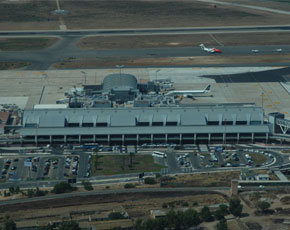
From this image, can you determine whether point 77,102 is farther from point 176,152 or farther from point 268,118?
point 268,118

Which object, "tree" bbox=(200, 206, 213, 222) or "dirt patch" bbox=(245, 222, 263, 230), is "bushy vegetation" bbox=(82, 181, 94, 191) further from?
"dirt patch" bbox=(245, 222, 263, 230)

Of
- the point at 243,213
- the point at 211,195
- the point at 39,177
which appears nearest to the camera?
the point at 243,213

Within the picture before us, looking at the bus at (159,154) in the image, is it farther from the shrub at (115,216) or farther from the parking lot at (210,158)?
the shrub at (115,216)

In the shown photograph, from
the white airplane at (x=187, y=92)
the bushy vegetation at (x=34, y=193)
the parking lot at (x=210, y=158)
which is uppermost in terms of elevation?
the white airplane at (x=187, y=92)

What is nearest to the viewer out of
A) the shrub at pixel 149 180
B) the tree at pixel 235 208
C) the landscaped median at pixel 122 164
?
the tree at pixel 235 208

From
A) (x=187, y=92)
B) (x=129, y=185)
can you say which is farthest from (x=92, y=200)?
(x=187, y=92)

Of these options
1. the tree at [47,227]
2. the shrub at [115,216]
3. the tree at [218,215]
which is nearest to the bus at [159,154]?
the tree at [218,215]

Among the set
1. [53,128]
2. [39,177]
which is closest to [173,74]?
[53,128]

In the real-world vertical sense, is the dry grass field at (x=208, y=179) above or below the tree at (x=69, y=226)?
above
